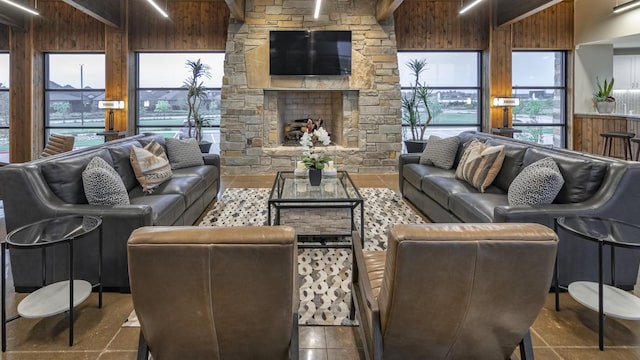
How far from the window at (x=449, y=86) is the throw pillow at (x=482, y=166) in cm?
458

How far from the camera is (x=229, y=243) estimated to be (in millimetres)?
1359

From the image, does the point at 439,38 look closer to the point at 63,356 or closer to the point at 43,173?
the point at 43,173

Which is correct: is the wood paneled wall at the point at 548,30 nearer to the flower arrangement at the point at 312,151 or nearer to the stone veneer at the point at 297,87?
the stone veneer at the point at 297,87

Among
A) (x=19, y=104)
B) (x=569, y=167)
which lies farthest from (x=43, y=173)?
(x=19, y=104)

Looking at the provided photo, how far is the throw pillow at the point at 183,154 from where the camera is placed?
5.38 m

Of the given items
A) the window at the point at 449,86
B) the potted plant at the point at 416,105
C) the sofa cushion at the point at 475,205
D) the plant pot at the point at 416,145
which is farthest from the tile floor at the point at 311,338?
the window at the point at 449,86

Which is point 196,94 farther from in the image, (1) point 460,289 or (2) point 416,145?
(1) point 460,289

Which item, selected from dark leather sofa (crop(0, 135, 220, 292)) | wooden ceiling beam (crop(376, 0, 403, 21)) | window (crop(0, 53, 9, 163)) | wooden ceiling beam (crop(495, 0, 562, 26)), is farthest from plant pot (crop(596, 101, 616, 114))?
window (crop(0, 53, 9, 163))

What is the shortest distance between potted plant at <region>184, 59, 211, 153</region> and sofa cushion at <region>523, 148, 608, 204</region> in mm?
6386

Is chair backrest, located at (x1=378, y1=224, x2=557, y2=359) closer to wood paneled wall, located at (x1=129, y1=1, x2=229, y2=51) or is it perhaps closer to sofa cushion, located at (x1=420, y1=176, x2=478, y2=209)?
sofa cushion, located at (x1=420, y1=176, x2=478, y2=209)

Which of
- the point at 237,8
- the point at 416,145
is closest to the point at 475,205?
the point at 416,145

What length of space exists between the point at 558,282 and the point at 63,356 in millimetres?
2841

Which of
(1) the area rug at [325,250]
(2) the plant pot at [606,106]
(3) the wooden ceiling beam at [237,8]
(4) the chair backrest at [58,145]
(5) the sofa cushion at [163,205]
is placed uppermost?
(3) the wooden ceiling beam at [237,8]

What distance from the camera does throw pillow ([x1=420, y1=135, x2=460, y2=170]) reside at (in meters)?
5.30
